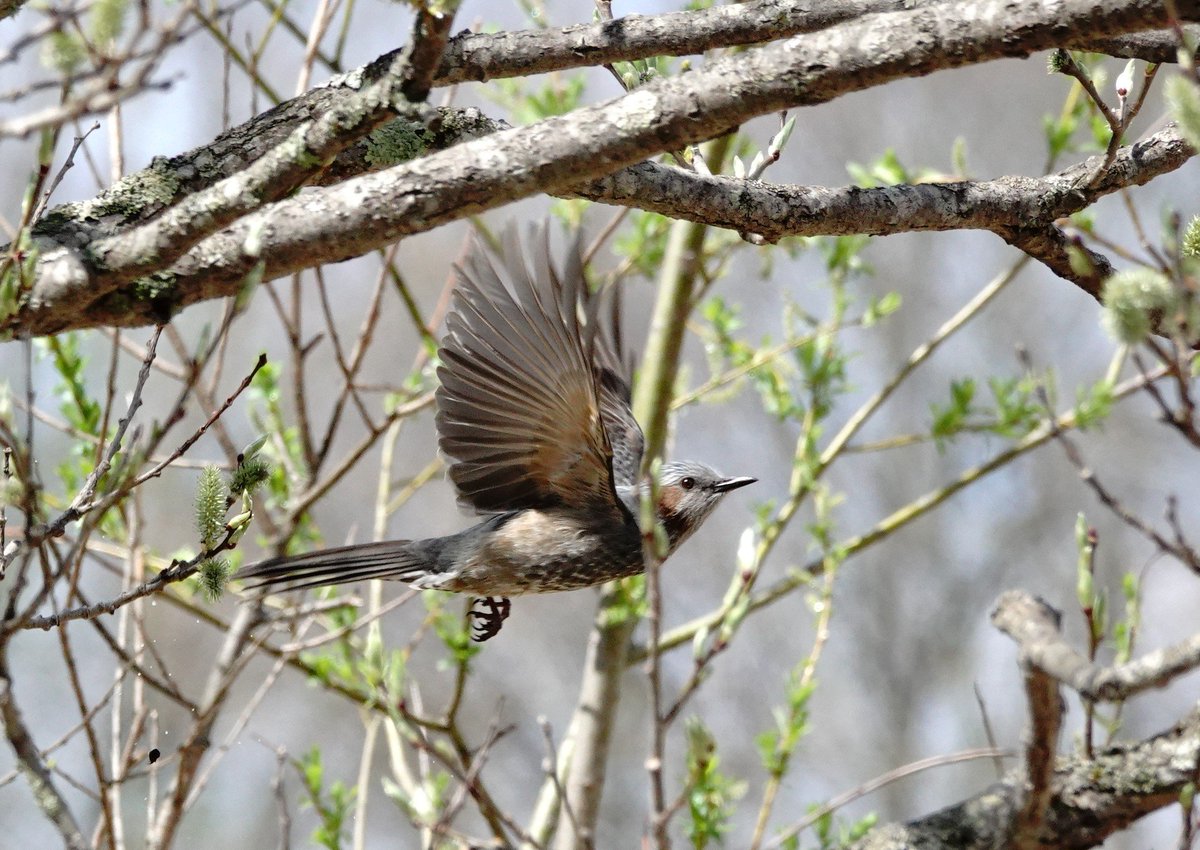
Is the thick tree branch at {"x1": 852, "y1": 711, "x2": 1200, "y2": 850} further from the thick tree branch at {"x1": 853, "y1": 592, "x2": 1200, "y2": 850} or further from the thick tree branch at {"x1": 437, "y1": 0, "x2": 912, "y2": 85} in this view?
the thick tree branch at {"x1": 437, "y1": 0, "x2": 912, "y2": 85}

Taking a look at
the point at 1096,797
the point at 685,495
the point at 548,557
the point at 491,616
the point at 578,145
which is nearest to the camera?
the point at 578,145

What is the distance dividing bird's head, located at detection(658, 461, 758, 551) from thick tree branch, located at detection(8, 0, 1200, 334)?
2.39 metres

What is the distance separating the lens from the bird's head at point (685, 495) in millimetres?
4004

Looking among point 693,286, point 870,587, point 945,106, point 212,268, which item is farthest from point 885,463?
point 212,268

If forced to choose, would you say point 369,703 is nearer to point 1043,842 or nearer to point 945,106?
point 1043,842

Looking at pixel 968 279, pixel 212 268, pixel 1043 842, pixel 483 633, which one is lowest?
pixel 1043 842

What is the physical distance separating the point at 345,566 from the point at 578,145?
6.93ft

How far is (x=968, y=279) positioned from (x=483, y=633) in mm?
10069

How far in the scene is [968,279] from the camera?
42.3 ft

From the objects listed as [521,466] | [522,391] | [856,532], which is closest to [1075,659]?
[522,391]

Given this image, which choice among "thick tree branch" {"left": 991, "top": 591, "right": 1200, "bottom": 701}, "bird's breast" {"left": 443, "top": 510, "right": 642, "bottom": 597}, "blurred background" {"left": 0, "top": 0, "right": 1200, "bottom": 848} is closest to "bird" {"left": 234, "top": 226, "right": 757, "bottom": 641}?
"bird's breast" {"left": 443, "top": 510, "right": 642, "bottom": 597}

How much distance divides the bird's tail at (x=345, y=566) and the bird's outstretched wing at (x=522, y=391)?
0.26 meters

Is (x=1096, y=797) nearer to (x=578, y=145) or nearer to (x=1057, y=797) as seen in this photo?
(x=1057, y=797)

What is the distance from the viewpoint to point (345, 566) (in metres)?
3.50
